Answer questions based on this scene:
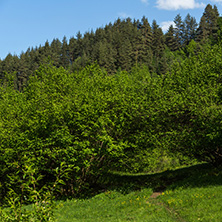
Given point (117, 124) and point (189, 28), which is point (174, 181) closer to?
point (117, 124)

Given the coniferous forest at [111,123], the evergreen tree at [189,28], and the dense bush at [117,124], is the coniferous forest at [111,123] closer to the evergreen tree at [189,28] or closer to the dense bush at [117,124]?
the dense bush at [117,124]

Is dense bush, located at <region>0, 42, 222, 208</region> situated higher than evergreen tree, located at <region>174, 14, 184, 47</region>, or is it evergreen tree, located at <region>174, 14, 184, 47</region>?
evergreen tree, located at <region>174, 14, 184, 47</region>

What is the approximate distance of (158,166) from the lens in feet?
105

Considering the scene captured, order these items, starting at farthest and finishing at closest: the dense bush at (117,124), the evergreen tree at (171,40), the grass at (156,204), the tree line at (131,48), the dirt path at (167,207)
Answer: the evergreen tree at (171,40) < the tree line at (131,48) < the dense bush at (117,124) < the grass at (156,204) < the dirt path at (167,207)

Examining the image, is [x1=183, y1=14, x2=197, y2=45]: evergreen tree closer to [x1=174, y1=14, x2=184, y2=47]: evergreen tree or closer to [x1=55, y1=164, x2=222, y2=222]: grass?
[x1=174, y1=14, x2=184, y2=47]: evergreen tree

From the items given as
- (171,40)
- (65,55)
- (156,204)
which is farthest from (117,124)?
(65,55)

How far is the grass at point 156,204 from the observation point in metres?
11.8

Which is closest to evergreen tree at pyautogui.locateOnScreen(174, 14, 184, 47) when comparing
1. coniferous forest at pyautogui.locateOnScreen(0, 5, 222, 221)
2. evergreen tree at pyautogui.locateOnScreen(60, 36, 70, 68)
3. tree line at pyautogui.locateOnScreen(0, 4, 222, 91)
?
tree line at pyautogui.locateOnScreen(0, 4, 222, 91)

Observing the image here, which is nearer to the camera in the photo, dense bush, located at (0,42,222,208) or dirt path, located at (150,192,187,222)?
dirt path, located at (150,192,187,222)

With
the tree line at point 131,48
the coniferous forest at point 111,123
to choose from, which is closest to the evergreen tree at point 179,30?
the tree line at point 131,48

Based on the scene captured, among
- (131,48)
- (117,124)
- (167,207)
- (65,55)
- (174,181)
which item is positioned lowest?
(174,181)

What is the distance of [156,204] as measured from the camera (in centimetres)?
1423

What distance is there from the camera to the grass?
465 inches

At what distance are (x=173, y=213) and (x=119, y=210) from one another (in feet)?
10.9
